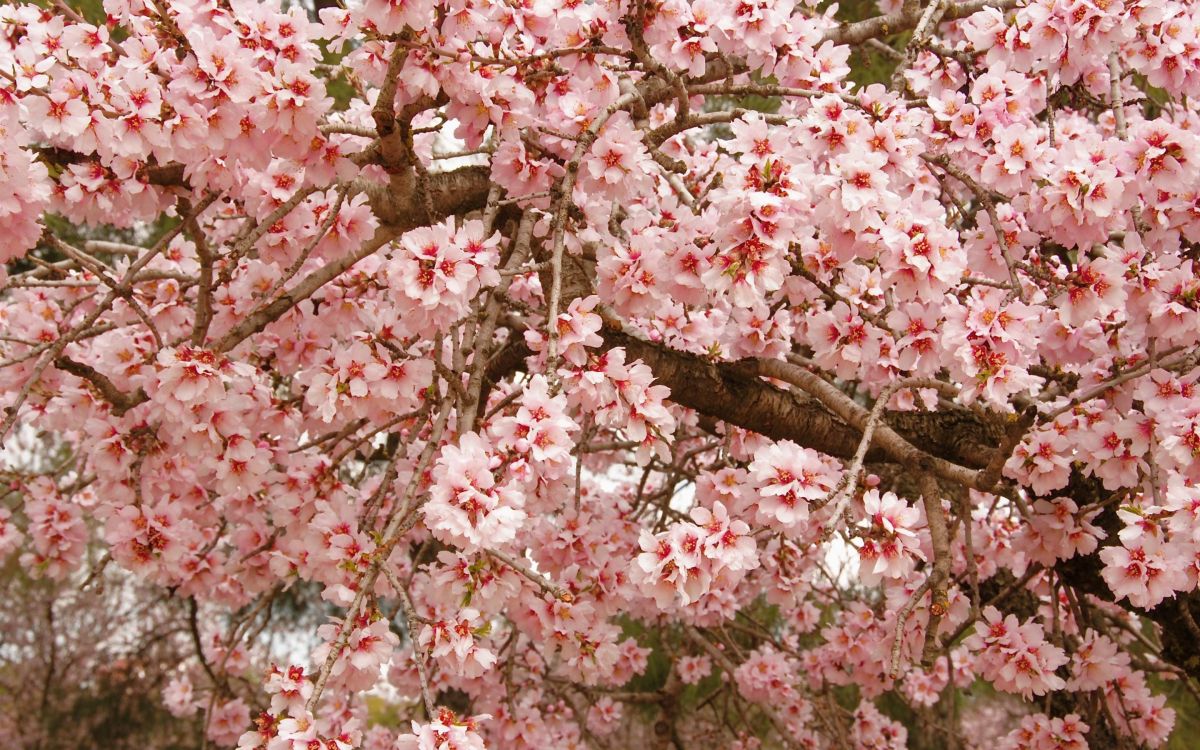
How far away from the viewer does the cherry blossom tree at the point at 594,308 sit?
5.08 ft

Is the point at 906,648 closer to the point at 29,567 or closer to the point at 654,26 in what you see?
the point at 654,26

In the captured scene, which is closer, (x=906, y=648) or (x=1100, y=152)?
(x=1100, y=152)

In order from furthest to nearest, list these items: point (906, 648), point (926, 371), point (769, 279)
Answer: point (906, 648)
point (926, 371)
point (769, 279)

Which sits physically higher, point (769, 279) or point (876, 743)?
point (769, 279)

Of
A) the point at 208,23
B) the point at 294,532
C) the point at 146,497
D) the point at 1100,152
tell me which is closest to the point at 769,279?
the point at 1100,152

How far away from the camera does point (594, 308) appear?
6.08ft

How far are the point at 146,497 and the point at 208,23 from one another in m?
1.29

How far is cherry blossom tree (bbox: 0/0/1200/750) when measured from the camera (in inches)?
61.0

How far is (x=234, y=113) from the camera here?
162cm

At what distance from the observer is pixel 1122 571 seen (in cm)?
181

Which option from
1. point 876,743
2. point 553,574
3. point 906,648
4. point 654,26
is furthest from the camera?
point 876,743

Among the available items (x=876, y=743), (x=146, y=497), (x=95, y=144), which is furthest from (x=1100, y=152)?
(x=876, y=743)

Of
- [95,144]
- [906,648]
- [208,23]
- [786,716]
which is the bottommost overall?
[906,648]

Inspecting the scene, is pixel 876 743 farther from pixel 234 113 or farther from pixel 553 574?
pixel 234 113
